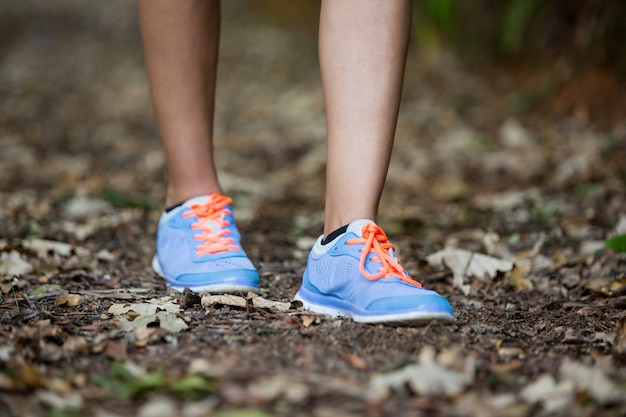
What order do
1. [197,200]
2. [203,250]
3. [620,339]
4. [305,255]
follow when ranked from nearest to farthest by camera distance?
[620,339], [203,250], [197,200], [305,255]

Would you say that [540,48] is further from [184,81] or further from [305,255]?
[184,81]

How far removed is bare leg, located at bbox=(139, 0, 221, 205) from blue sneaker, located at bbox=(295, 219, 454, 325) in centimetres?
47

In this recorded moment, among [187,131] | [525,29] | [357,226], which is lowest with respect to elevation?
[357,226]

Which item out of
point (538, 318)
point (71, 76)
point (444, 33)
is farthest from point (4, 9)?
point (538, 318)

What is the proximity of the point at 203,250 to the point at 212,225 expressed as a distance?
0.31 feet

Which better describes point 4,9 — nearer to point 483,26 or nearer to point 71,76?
point 71,76

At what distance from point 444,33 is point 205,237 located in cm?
369

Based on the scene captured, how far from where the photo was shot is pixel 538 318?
1.71 meters

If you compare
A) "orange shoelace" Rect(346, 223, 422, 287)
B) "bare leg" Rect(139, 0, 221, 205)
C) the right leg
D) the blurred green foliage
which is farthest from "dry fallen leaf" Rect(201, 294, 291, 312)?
the blurred green foliage

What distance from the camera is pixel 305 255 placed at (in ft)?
7.56

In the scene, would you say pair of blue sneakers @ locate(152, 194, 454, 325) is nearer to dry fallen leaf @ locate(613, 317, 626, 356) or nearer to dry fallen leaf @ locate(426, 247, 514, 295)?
dry fallen leaf @ locate(613, 317, 626, 356)

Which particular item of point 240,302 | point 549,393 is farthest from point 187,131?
point 549,393

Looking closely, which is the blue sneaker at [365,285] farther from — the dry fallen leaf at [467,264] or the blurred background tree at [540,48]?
the blurred background tree at [540,48]

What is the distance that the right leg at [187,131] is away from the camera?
185 cm
